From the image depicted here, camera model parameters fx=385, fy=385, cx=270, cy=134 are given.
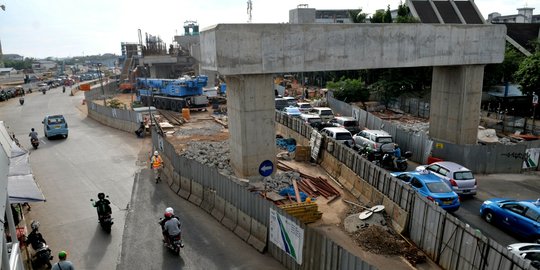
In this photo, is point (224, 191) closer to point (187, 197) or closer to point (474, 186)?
point (187, 197)

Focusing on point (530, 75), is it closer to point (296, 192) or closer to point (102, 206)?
point (296, 192)

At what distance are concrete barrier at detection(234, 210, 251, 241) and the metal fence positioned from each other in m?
5.03

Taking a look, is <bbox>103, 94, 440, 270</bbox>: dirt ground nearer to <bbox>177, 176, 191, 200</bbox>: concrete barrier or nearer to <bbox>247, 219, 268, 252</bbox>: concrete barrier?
<bbox>247, 219, 268, 252</bbox>: concrete barrier

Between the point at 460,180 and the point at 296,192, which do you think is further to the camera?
the point at 460,180

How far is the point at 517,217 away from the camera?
1210 cm

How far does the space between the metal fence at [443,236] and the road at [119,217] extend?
447 centimetres

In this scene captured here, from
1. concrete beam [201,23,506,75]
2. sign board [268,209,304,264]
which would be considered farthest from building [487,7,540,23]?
sign board [268,209,304,264]

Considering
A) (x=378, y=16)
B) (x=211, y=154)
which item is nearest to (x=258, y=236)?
(x=211, y=154)

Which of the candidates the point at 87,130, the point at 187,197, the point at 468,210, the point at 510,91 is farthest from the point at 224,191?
the point at 510,91

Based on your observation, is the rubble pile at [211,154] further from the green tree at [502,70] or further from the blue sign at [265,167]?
the green tree at [502,70]

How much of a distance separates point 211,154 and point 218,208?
25.9ft

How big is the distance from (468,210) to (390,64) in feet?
25.4

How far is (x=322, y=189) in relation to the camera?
16.3m

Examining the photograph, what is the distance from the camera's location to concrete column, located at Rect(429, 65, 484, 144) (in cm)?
2123
